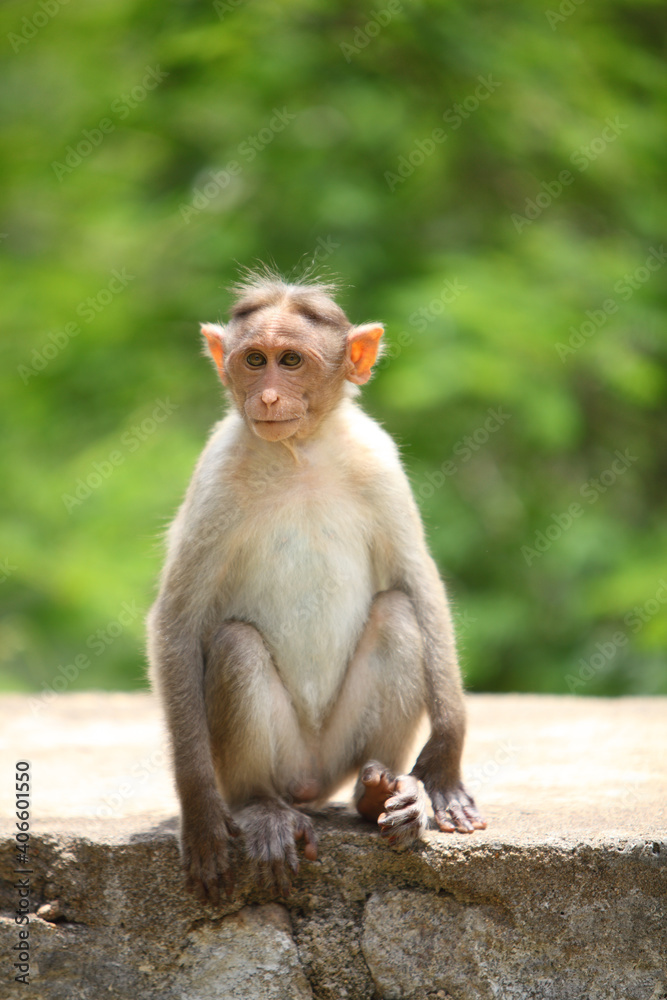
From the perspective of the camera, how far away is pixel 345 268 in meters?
10.5

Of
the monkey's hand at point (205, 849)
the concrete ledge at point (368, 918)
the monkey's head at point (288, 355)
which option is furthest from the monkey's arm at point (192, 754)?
the monkey's head at point (288, 355)

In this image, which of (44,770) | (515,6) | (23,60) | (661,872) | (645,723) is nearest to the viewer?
(661,872)

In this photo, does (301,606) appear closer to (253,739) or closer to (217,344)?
(253,739)

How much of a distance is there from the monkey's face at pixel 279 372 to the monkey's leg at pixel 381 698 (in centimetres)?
105

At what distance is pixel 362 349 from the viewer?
5965 millimetres

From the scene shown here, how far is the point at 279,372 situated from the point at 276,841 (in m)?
2.25

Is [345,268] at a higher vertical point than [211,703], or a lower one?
higher

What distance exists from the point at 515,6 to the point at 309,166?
100 inches

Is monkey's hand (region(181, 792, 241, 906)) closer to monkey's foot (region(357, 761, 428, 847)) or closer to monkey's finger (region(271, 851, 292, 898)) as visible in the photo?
monkey's finger (region(271, 851, 292, 898))

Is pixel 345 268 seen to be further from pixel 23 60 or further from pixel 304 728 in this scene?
pixel 304 728

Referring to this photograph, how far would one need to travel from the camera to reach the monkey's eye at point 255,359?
560 cm

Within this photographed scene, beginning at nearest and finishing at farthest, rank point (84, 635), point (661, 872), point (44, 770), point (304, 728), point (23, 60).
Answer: point (661, 872) < point (304, 728) < point (44, 770) < point (84, 635) < point (23, 60)

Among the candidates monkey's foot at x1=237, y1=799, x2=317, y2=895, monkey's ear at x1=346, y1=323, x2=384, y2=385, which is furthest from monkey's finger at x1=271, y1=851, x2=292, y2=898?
monkey's ear at x1=346, y1=323, x2=384, y2=385

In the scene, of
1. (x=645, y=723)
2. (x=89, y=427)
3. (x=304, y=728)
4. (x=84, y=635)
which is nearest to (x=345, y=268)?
(x=89, y=427)
